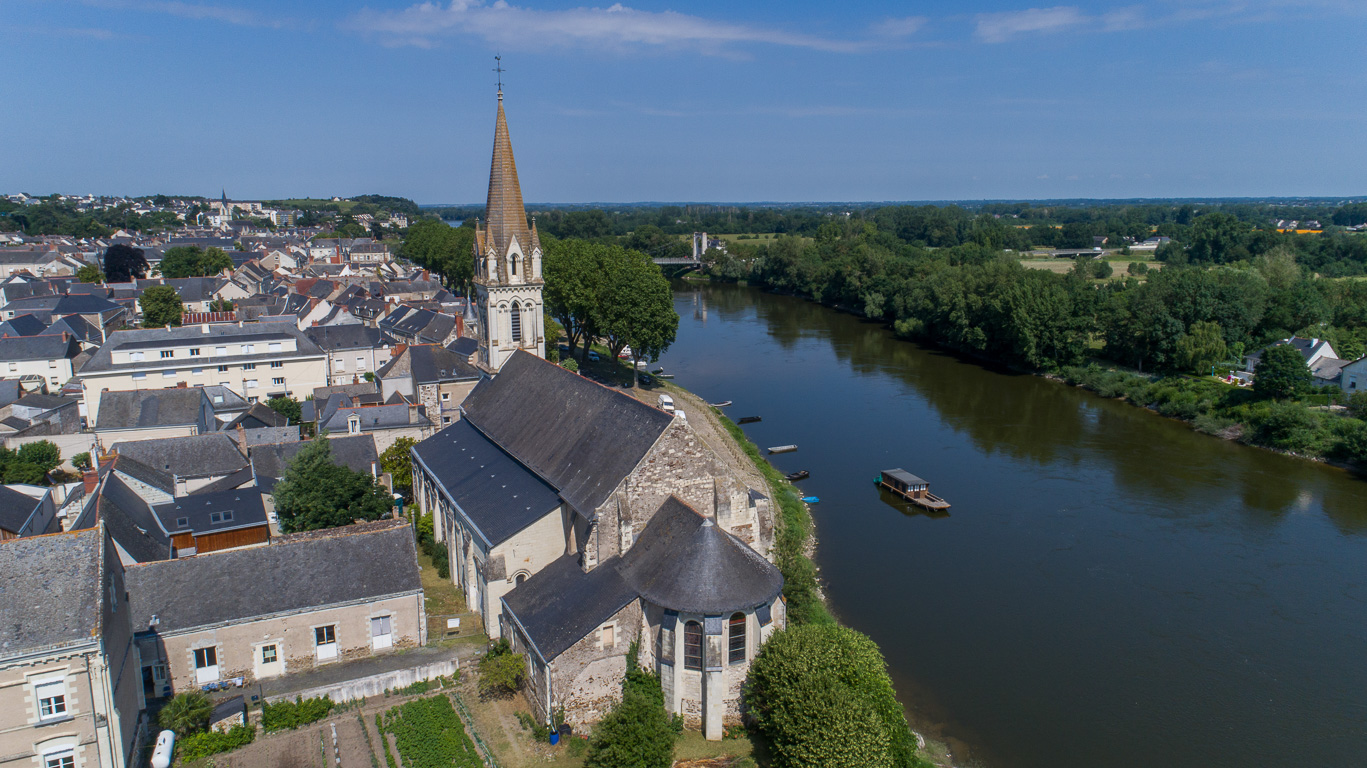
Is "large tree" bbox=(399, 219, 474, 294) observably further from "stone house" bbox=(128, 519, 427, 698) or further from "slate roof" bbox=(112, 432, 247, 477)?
"stone house" bbox=(128, 519, 427, 698)

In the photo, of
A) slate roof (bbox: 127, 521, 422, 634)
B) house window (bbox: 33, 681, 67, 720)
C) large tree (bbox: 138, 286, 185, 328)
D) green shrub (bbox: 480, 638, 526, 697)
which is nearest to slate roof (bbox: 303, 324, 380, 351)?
large tree (bbox: 138, 286, 185, 328)

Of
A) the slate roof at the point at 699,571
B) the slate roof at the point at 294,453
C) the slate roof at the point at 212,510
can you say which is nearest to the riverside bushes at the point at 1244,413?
the slate roof at the point at 699,571

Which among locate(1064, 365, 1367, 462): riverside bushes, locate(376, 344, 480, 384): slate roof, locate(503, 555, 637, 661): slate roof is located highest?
locate(376, 344, 480, 384): slate roof

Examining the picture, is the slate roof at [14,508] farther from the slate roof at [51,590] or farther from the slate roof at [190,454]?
the slate roof at [51,590]

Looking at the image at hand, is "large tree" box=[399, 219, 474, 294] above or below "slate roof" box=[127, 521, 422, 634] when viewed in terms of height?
above

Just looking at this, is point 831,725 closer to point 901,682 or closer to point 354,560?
point 901,682

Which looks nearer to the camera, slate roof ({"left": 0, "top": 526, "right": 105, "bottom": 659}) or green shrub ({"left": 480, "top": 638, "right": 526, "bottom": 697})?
slate roof ({"left": 0, "top": 526, "right": 105, "bottom": 659})

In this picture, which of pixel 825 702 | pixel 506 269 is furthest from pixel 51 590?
pixel 506 269
